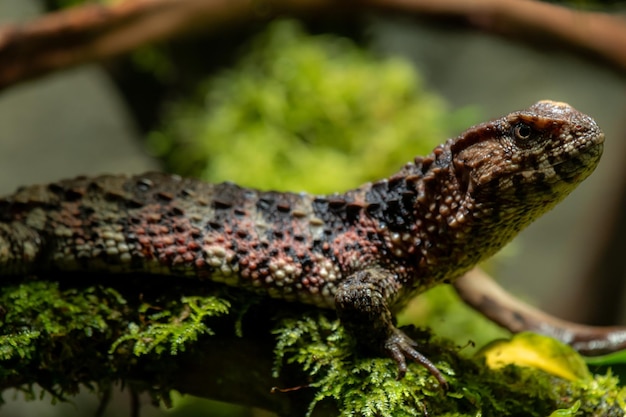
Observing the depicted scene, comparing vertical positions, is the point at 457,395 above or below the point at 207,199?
below

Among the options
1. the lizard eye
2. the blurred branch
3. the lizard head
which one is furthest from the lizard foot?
the blurred branch

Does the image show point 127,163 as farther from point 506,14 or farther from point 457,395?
point 457,395

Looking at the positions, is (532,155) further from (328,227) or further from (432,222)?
(328,227)

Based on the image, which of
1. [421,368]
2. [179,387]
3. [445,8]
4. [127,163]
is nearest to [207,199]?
[179,387]

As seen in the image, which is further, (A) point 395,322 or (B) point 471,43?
(B) point 471,43

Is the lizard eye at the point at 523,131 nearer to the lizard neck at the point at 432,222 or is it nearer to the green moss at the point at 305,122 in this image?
the lizard neck at the point at 432,222

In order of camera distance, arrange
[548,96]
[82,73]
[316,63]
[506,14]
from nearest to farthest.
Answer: [506,14], [316,63], [82,73], [548,96]
